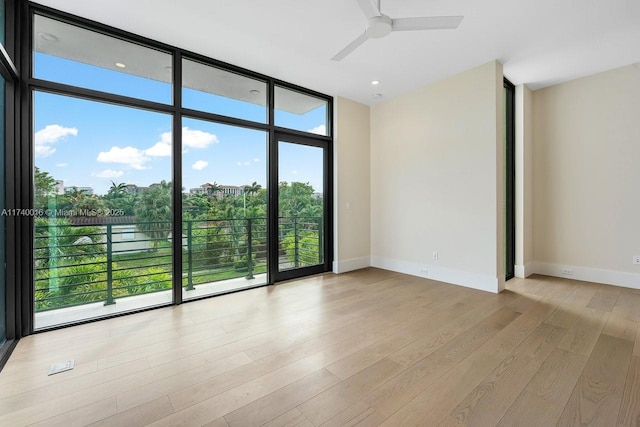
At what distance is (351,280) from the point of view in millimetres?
4141

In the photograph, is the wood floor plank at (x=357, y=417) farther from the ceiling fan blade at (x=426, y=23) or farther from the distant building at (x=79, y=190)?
the distant building at (x=79, y=190)

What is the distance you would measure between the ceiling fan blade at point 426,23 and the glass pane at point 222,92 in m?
2.10

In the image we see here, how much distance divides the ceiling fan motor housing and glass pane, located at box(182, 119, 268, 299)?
6.61 feet

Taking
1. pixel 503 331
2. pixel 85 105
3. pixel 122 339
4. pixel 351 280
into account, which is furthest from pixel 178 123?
pixel 503 331

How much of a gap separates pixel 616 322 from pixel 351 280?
2.72 meters

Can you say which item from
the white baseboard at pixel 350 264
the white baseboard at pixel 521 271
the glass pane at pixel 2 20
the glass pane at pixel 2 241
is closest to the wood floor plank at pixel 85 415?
the glass pane at pixel 2 241

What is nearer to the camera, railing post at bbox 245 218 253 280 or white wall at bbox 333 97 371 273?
railing post at bbox 245 218 253 280

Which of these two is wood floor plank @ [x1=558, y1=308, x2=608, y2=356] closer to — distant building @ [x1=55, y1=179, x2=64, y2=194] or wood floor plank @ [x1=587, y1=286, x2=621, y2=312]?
wood floor plank @ [x1=587, y1=286, x2=621, y2=312]

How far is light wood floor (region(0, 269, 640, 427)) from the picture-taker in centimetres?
149

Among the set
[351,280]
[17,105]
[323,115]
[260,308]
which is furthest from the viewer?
[323,115]

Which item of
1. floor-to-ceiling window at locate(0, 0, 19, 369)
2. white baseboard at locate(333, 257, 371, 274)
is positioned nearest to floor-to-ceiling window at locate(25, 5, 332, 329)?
floor-to-ceiling window at locate(0, 0, 19, 369)

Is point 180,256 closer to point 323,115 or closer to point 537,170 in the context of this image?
point 323,115

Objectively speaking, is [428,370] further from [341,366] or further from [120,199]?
[120,199]

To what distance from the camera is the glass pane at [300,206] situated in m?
4.12
